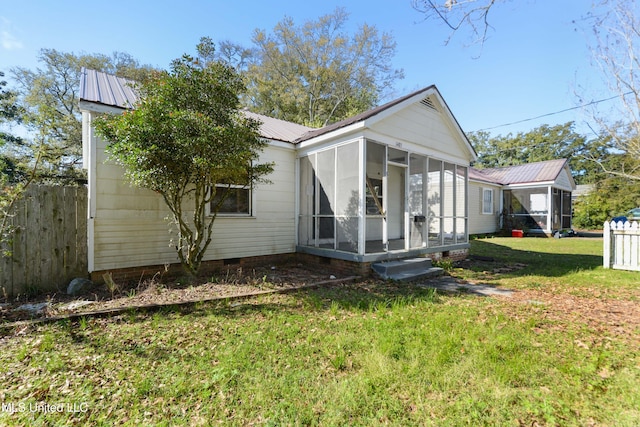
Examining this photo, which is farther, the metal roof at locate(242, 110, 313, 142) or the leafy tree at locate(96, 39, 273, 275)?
the metal roof at locate(242, 110, 313, 142)

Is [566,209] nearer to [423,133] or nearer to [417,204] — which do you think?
[417,204]

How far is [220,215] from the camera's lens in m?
6.74

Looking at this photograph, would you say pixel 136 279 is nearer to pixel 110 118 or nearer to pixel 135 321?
pixel 135 321

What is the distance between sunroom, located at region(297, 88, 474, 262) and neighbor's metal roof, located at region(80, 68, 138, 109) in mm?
4195

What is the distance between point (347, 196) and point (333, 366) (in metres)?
4.37

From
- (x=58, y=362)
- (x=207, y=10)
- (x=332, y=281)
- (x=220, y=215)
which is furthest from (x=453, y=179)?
(x=207, y=10)

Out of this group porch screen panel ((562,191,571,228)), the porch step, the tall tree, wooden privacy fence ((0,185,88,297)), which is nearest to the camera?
wooden privacy fence ((0,185,88,297))

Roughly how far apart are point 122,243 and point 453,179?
9109 mm

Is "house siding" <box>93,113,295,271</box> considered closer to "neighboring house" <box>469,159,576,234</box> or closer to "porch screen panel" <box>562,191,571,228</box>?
"neighboring house" <box>469,159,576,234</box>

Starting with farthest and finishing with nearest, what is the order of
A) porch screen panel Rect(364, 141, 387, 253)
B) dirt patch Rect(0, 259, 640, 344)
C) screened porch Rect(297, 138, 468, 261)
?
porch screen panel Rect(364, 141, 387, 253) → screened porch Rect(297, 138, 468, 261) → dirt patch Rect(0, 259, 640, 344)

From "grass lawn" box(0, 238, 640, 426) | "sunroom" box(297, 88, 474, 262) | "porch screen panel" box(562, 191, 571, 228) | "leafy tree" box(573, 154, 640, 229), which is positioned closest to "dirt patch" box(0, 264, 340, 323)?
"grass lawn" box(0, 238, 640, 426)

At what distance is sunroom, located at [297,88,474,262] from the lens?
6496 millimetres

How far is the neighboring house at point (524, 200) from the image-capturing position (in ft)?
55.5

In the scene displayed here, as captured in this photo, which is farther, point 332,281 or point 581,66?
point 581,66
